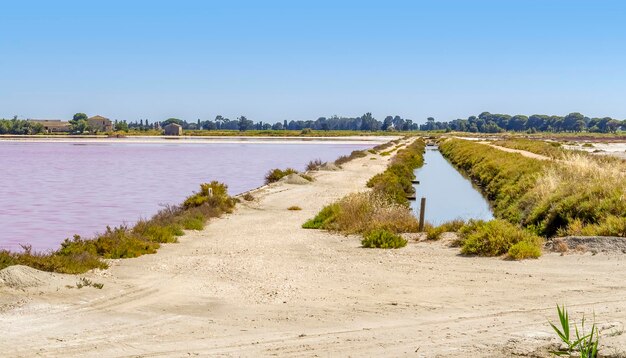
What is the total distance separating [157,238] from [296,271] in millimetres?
5459

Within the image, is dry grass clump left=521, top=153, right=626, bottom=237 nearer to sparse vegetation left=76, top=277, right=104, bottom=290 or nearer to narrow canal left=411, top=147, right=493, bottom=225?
narrow canal left=411, top=147, right=493, bottom=225

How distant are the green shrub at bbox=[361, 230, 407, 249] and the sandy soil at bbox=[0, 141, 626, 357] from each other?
266mm

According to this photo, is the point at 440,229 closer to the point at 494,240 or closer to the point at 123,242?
the point at 494,240

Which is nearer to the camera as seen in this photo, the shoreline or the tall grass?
the tall grass

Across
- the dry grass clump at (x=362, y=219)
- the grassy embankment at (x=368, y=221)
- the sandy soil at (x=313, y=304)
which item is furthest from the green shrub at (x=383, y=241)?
the dry grass clump at (x=362, y=219)

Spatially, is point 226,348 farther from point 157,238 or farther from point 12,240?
point 12,240

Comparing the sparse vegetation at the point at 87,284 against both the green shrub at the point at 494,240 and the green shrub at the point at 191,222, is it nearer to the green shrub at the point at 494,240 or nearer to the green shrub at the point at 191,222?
the green shrub at the point at 494,240

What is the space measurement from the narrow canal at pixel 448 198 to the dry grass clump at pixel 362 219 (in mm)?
Answer: 2690

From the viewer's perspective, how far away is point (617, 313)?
10.5m

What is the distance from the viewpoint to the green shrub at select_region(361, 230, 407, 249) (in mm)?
17594

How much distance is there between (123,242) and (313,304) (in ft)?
22.2

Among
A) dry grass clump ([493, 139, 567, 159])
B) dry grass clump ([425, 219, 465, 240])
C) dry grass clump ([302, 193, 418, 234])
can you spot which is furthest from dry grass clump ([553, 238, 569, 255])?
dry grass clump ([493, 139, 567, 159])

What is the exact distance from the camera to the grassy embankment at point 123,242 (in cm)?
1341

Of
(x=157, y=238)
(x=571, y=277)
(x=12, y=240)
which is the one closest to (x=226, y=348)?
(x=571, y=277)
